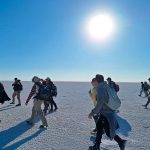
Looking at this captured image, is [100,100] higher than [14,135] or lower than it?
higher

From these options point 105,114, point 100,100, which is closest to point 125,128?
point 105,114

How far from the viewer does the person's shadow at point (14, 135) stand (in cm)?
831

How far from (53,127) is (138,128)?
2982 millimetres

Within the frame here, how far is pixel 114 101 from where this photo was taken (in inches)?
299

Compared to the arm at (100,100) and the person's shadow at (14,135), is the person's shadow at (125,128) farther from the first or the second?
the arm at (100,100)

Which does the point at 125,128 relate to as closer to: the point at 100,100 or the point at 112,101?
the point at 112,101

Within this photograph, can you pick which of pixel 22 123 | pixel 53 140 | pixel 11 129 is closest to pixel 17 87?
pixel 22 123

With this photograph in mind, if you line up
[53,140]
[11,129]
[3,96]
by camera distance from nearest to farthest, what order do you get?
[53,140]
[11,129]
[3,96]

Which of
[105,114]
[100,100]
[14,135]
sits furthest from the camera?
[14,135]

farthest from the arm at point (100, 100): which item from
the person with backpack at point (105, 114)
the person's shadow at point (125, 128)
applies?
the person's shadow at point (125, 128)

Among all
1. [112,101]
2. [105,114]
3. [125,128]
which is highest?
[112,101]

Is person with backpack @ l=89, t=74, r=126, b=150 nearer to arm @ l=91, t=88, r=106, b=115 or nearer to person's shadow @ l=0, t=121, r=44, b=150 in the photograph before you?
arm @ l=91, t=88, r=106, b=115

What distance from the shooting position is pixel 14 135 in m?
9.70

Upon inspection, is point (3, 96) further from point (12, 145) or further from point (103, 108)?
point (103, 108)
